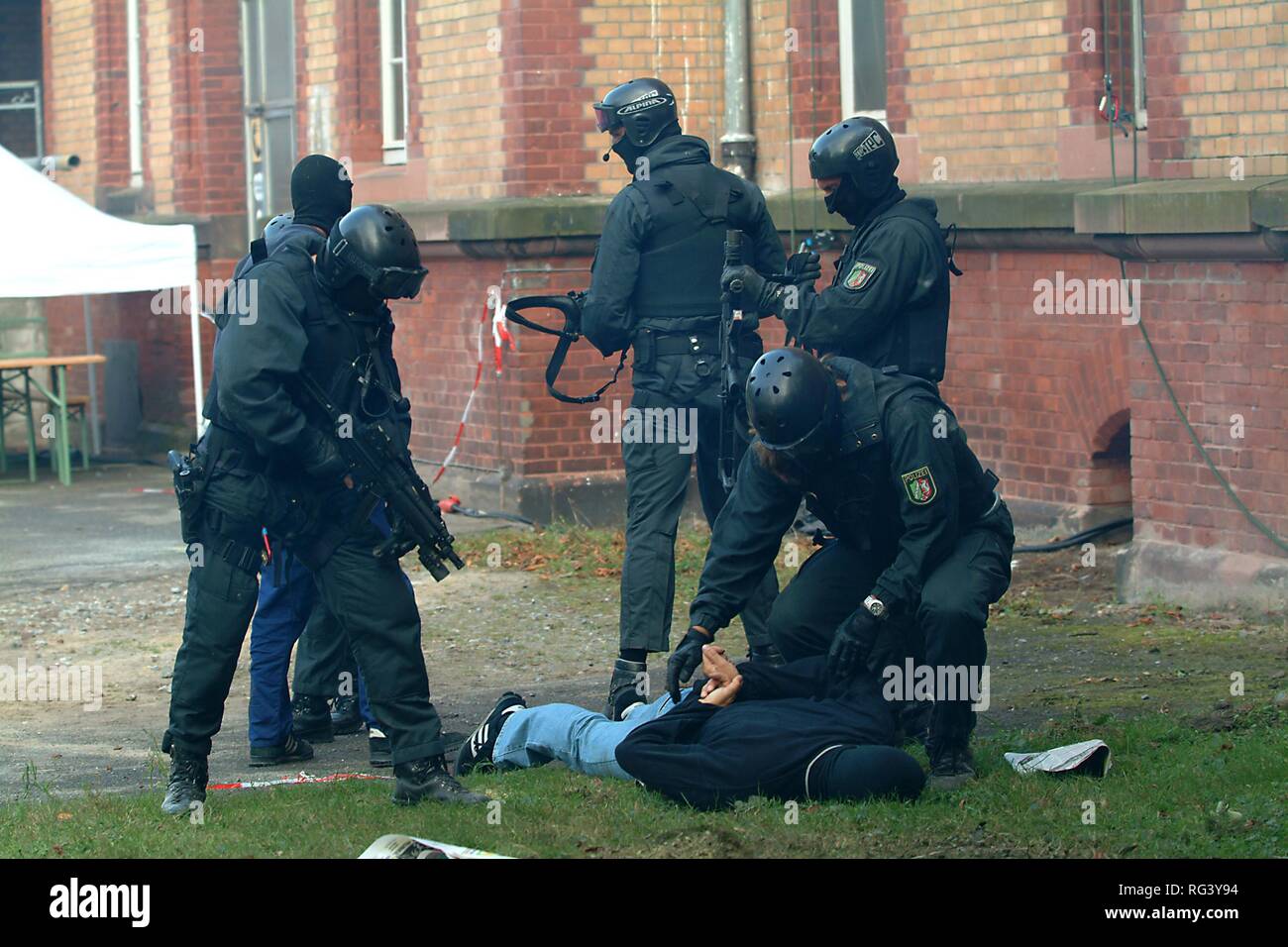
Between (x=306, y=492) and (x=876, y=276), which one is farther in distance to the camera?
(x=876, y=276)

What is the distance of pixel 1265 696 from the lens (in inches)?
294

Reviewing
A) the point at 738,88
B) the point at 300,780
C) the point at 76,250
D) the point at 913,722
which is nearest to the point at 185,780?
the point at 300,780

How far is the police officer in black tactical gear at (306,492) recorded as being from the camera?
6.17m

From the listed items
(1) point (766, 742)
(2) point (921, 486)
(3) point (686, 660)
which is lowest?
(1) point (766, 742)

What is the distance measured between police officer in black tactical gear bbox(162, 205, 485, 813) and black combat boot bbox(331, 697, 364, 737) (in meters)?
1.33

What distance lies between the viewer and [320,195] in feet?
23.2

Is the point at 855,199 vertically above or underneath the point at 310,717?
above

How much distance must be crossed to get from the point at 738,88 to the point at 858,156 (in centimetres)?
581

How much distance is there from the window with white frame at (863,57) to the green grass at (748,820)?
665cm

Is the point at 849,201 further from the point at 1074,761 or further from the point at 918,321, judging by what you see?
the point at 1074,761

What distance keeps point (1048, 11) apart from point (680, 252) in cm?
364

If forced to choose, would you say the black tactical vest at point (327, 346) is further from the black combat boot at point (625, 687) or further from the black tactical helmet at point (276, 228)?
the black combat boot at point (625, 687)

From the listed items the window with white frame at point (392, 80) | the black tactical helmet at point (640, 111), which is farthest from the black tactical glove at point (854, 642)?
the window with white frame at point (392, 80)

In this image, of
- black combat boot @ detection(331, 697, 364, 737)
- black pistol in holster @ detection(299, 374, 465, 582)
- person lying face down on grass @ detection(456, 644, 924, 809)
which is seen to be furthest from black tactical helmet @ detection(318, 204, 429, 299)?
black combat boot @ detection(331, 697, 364, 737)
